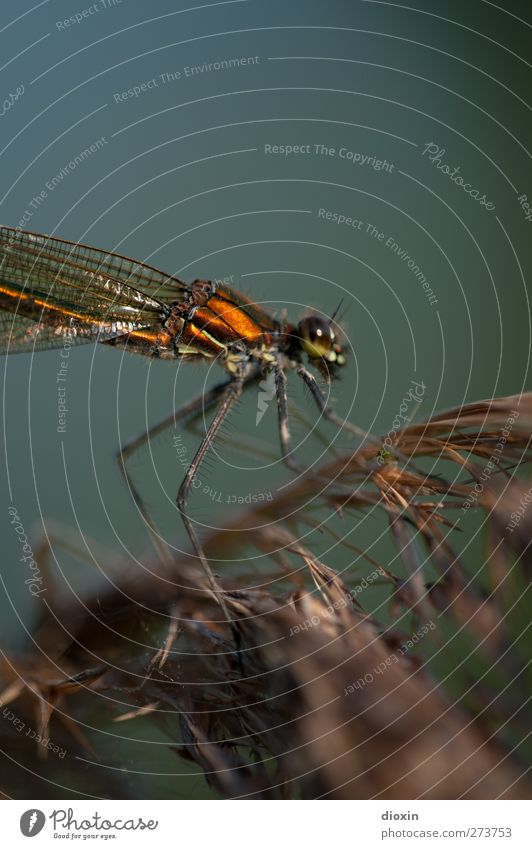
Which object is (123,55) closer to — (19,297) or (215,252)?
(215,252)

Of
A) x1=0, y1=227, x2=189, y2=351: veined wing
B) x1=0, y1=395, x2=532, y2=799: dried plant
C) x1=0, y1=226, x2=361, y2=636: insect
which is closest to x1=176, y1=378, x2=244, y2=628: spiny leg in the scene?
x1=0, y1=226, x2=361, y2=636: insect

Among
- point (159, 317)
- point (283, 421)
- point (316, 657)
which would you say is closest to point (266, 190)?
point (159, 317)

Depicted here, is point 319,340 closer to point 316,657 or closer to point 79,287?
point 79,287

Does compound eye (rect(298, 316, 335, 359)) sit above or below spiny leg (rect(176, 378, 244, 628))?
above

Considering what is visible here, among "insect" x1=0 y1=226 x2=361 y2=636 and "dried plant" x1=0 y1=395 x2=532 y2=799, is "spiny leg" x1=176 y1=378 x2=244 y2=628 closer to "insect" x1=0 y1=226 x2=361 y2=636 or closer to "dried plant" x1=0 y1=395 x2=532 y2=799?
"insect" x1=0 y1=226 x2=361 y2=636

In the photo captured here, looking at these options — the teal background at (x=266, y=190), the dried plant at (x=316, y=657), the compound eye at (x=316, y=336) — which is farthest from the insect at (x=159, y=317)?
the dried plant at (x=316, y=657)

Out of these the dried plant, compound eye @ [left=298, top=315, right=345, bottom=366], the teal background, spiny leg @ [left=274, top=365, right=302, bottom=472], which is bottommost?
the dried plant

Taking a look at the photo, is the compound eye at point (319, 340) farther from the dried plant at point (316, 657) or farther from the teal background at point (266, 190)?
the dried plant at point (316, 657)

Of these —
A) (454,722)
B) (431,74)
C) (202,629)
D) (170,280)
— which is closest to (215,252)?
(170,280)
